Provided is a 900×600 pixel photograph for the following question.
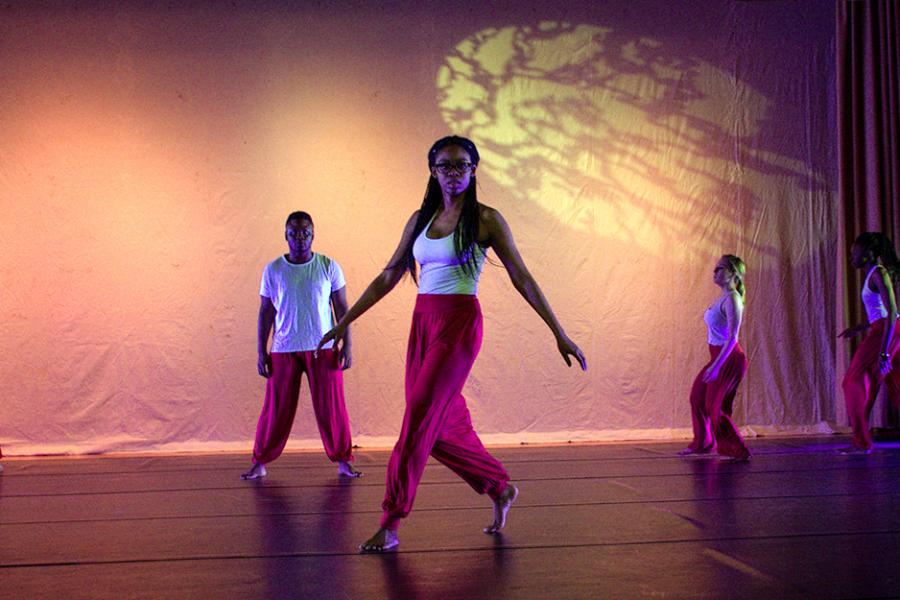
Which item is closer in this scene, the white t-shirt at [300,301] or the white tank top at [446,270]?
the white tank top at [446,270]

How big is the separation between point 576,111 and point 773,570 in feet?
16.8

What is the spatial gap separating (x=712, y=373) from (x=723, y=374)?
0.10 meters

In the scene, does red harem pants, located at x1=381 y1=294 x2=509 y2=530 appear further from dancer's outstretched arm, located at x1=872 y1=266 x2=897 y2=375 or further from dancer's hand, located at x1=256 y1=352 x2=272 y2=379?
dancer's outstretched arm, located at x1=872 y1=266 x2=897 y2=375

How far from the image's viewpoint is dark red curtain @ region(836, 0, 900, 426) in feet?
23.9

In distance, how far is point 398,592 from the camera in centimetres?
231

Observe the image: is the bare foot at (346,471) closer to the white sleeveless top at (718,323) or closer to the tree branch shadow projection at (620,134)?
the white sleeveless top at (718,323)

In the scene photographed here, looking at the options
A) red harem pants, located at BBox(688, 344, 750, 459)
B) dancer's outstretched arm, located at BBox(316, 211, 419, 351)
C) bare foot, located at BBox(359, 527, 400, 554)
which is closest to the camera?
Answer: bare foot, located at BBox(359, 527, 400, 554)

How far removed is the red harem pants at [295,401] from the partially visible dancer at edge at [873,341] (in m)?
3.30

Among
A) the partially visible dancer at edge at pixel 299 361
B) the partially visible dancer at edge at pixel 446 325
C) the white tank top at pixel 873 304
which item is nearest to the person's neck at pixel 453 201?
the partially visible dancer at edge at pixel 446 325

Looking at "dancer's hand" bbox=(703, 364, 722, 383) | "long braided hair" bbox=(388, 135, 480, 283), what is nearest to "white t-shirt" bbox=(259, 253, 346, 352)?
"long braided hair" bbox=(388, 135, 480, 283)

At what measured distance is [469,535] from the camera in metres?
3.11

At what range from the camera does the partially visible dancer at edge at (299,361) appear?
492cm

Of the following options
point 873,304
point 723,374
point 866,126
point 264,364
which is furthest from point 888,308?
point 264,364

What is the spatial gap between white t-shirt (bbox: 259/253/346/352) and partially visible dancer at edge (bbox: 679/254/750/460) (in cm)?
241
